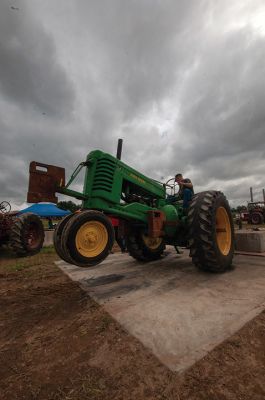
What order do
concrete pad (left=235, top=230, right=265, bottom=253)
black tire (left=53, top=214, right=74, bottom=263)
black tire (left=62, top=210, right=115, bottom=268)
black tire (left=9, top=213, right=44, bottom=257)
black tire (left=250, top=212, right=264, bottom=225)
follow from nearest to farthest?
black tire (left=62, top=210, right=115, bottom=268)
black tire (left=53, top=214, right=74, bottom=263)
concrete pad (left=235, top=230, right=265, bottom=253)
black tire (left=9, top=213, right=44, bottom=257)
black tire (left=250, top=212, right=264, bottom=225)

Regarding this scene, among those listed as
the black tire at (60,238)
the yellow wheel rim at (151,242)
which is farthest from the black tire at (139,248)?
the black tire at (60,238)

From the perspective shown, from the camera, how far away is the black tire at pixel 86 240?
2.90m

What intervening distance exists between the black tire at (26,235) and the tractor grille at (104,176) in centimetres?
525

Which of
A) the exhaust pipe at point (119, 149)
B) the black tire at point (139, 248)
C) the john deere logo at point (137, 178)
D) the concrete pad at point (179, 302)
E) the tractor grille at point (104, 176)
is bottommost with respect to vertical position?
the concrete pad at point (179, 302)

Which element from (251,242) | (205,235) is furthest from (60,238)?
(251,242)

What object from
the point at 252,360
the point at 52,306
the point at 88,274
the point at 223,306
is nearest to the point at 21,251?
the point at 88,274

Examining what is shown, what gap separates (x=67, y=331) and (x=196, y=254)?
240 cm

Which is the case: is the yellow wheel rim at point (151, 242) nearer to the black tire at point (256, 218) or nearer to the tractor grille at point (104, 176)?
the tractor grille at point (104, 176)

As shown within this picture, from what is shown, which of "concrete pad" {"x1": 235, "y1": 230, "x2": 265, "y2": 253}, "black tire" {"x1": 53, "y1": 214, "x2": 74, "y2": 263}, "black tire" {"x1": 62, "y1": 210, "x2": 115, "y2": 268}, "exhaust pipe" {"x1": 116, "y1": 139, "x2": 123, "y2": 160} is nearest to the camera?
"black tire" {"x1": 62, "y1": 210, "x2": 115, "y2": 268}

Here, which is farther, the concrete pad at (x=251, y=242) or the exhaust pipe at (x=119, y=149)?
the concrete pad at (x=251, y=242)

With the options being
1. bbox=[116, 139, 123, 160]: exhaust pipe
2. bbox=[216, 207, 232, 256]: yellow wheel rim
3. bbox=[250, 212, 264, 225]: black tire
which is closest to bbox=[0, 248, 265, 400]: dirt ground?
bbox=[216, 207, 232, 256]: yellow wheel rim

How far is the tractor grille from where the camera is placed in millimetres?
3752

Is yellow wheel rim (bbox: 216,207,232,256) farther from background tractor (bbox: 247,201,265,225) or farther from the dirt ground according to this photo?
background tractor (bbox: 247,201,265,225)

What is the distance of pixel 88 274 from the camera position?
4738 mm
